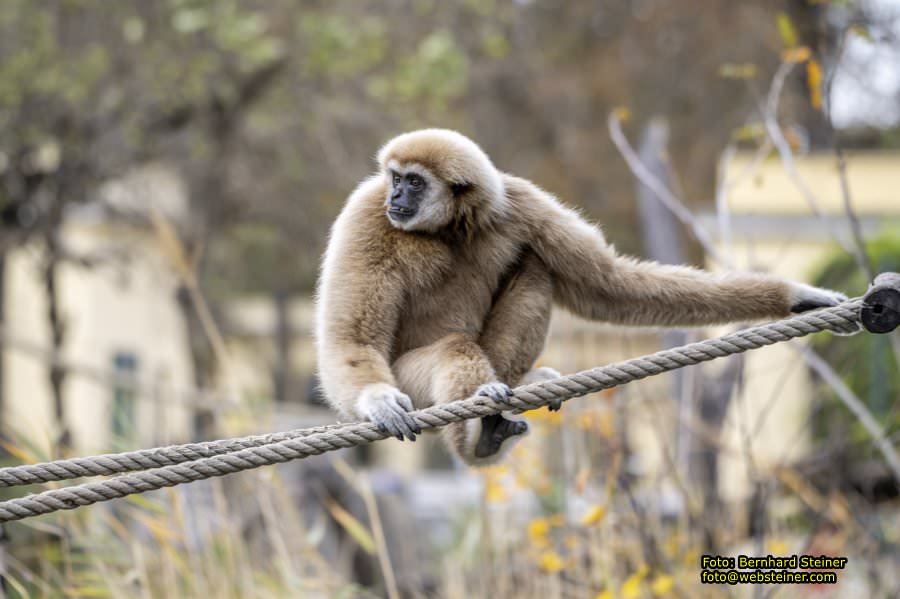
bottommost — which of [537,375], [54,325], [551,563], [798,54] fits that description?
[551,563]

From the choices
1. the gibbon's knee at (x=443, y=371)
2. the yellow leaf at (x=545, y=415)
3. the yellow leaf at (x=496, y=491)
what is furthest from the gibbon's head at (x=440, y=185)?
the yellow leaf at (x=496, y=491)

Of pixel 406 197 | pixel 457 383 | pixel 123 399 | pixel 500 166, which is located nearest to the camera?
pixel 457 383

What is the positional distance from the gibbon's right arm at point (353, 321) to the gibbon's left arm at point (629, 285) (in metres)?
0.59

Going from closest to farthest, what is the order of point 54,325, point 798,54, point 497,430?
point 497,430
point 798,54
point 54,325

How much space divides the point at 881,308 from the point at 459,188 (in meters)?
1.46

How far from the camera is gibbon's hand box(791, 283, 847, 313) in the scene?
11.3 ft

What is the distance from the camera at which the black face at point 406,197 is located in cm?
354

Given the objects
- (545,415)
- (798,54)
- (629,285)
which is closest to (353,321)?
(629,285)

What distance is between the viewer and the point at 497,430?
11.3ft

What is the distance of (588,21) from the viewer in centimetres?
1566

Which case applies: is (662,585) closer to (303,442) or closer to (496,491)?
(496,491)

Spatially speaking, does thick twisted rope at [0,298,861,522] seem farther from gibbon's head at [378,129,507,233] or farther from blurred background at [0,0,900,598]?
blurred background at [0,0,900,598]

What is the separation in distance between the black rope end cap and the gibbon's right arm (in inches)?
56.2

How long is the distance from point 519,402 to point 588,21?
533 inches
